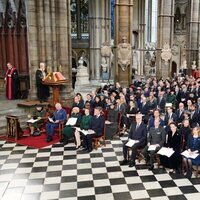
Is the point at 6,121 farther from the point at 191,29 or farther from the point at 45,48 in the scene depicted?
the point at 191,29

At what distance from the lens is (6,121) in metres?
10.7

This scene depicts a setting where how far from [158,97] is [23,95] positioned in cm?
603

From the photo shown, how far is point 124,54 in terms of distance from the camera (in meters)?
18.5

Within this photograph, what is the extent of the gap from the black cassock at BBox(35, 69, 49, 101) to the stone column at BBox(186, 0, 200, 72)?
15.9 metres

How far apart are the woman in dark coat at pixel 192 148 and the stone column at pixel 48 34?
7.10 metres

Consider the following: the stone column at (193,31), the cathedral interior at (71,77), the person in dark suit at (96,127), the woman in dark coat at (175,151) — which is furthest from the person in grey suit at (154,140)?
the stone column at (193,31)

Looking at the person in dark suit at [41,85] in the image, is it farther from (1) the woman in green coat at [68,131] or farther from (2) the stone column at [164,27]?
(2) the stone column at [164,27]

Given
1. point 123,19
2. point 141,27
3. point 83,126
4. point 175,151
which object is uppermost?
point 141,27

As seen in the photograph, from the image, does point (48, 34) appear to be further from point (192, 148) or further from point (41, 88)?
point (192, 148)

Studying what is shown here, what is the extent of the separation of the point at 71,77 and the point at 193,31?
1466 cm

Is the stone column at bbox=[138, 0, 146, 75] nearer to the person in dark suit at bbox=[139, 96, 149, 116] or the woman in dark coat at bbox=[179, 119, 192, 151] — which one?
the person in dark suit at bbox=[139, 96, 149, 116]

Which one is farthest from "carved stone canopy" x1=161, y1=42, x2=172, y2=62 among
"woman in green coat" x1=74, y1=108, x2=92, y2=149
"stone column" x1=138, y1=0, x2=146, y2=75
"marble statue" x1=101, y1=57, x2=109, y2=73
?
"woman in green coat" x1=74, y1=108, x2=92, y2=149

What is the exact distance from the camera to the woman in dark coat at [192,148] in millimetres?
7105

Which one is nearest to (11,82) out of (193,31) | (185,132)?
(185,132)
